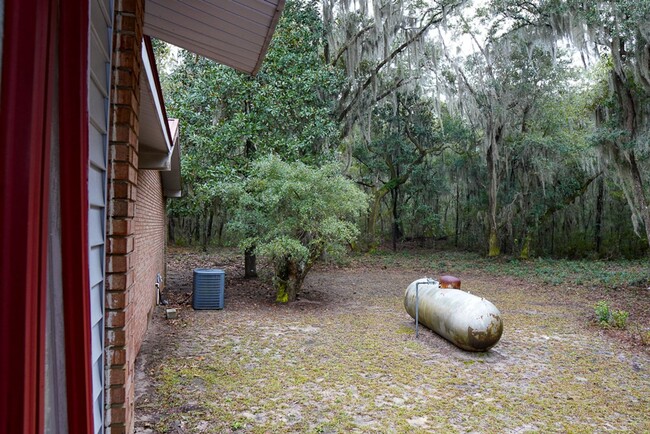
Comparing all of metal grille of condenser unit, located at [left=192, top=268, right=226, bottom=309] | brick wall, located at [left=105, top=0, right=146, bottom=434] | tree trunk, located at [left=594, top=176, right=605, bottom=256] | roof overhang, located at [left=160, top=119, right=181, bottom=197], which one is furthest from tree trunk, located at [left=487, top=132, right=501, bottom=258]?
brick wall, located at [left=105, top=0, right=146, bottom=434]

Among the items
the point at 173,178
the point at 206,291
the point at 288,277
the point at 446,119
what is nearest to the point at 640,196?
the point at 288,277

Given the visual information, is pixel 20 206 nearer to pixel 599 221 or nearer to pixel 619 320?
pixel 619 320

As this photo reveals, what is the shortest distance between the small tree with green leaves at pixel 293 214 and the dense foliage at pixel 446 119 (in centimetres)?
7

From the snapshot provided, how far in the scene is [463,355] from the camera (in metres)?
6.39

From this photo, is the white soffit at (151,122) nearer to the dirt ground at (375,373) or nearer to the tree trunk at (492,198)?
the dirt ground at (375,373)

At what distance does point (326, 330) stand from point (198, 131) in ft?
20.8

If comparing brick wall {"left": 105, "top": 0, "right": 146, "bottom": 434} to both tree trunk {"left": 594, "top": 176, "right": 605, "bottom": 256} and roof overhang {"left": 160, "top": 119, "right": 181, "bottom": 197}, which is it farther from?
tree trunk {"left": 594, "top": 176, "right": 605, "bottom": 256}

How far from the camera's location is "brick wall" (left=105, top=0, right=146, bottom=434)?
1965 millimetres

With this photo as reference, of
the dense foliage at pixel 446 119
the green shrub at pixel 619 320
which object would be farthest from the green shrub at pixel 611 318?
the dense foliage at pixel 446 119

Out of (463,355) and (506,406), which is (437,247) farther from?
(506,406)

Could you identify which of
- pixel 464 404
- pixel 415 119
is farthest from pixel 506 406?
pixel 415 119

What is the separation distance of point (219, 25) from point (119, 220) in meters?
1.49

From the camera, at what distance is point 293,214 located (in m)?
9.51

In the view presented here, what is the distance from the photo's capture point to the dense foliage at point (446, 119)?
36.6 feet
